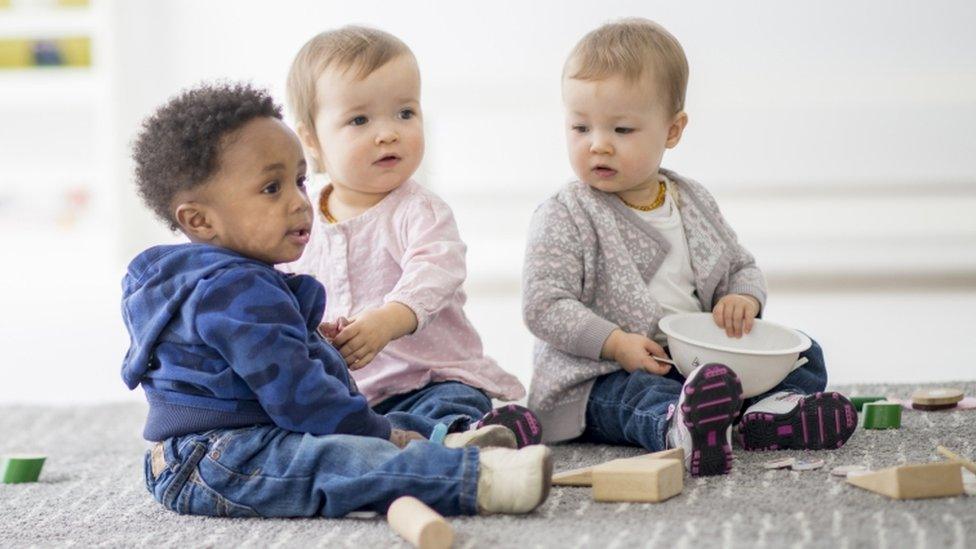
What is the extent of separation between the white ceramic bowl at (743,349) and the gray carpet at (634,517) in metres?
0.10

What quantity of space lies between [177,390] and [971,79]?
2845 millimetres

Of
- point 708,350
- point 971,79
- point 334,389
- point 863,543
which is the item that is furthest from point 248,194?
point 971,79

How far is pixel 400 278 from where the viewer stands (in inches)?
59.5

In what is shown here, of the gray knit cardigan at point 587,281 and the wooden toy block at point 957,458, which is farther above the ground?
the gray knit cardigan at point 587,281

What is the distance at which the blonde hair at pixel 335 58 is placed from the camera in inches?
60.1

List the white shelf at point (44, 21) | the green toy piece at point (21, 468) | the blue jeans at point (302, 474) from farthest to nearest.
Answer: the white shelf at point (44, 21), the green toy piece at point (21, 468), the blue jeans at point (302, 474)

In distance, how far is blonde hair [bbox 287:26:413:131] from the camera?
1527mm

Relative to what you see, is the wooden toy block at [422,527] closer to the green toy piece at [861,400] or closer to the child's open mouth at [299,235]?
the child's open mouth at [299,235]

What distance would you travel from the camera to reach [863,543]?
95 centimetres

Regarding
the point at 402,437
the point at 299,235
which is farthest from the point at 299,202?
the point at 402,437

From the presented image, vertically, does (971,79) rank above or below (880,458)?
above

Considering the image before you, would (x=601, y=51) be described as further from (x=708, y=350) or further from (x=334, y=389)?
(x=334, y=389)

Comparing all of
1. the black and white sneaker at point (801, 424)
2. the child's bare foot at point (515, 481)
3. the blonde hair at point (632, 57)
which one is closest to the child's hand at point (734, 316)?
the black and white sneaker at point (801, 424)

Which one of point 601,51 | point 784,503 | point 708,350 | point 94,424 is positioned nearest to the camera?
point 784,503
